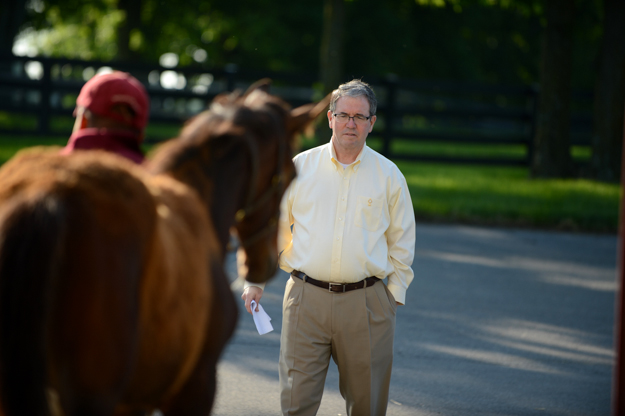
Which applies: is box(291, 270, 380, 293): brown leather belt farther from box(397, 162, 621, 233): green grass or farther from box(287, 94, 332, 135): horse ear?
box(397, 162, 621, 233): green grass

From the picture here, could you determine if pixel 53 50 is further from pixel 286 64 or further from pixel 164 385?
pixel 164 385

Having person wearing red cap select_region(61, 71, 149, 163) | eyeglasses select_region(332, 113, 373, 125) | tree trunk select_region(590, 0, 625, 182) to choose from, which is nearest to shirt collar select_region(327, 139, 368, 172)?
eyeglasses select_region(332, 113, 373, 125)

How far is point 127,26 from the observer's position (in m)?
24.2

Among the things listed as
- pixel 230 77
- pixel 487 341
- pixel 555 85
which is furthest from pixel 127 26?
pixel 487 341

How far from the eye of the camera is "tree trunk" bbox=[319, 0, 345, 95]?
14461 millimetres

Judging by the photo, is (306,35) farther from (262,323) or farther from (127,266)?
(127,266)

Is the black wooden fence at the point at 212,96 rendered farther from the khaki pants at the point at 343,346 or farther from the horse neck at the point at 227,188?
the horse neck at the point at 227,188

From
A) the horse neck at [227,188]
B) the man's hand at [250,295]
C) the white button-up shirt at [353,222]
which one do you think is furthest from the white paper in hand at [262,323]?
the horse neck at [227,188]

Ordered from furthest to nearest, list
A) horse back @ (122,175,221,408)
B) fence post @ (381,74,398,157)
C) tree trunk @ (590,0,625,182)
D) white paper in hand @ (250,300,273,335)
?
fence post @ (381,74,398,157)
tree trunk @ (590,0,625,182)
white paper in hand @ (250,300,273,335)
horse back @ (122,175,221,408)

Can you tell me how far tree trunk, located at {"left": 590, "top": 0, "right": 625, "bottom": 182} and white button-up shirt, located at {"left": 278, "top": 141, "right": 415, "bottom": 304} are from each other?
12347 mm

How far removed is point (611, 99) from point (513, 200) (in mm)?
4423

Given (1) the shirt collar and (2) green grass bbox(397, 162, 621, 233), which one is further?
(2) green grass bbox(397, 162, 621, 233)

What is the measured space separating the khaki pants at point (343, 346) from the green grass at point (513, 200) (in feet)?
24.7

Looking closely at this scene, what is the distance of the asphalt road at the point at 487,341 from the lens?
4.48m
